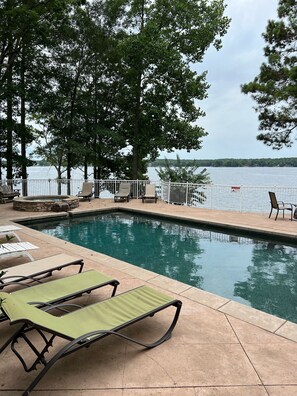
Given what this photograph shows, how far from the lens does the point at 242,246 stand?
6961 mm

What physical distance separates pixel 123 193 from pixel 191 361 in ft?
34.0

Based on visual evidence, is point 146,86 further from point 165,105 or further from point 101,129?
point 101,129

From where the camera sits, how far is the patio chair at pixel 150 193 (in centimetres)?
1208

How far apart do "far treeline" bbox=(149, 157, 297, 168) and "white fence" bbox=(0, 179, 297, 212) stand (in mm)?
3689

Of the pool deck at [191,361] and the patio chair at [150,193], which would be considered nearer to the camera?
the pool deck at [191,361]

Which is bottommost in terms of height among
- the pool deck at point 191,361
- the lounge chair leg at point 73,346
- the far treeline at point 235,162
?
the pool deck at point 191,361

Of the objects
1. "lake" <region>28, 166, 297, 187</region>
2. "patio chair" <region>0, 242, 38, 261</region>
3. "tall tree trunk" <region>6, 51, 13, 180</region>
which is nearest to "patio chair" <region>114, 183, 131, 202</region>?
"lake" <region>28, 166, 297, 187</region>

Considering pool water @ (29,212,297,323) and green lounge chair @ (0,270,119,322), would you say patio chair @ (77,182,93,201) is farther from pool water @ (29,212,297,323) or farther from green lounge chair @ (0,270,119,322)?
green lounge chair @ (0,270,119,322)

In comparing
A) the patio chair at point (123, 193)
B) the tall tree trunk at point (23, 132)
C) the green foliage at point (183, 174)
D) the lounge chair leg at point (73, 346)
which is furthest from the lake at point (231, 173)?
the lounge chair leg at point (73, 346)

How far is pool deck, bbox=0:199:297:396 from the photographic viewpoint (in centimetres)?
205

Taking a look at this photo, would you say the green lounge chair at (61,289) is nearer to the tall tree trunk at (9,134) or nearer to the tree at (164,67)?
the tree at (164,67)

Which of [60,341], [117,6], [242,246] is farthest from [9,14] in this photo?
[60,341]

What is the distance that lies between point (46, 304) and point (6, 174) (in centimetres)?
1333

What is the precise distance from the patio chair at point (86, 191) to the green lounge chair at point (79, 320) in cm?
985
